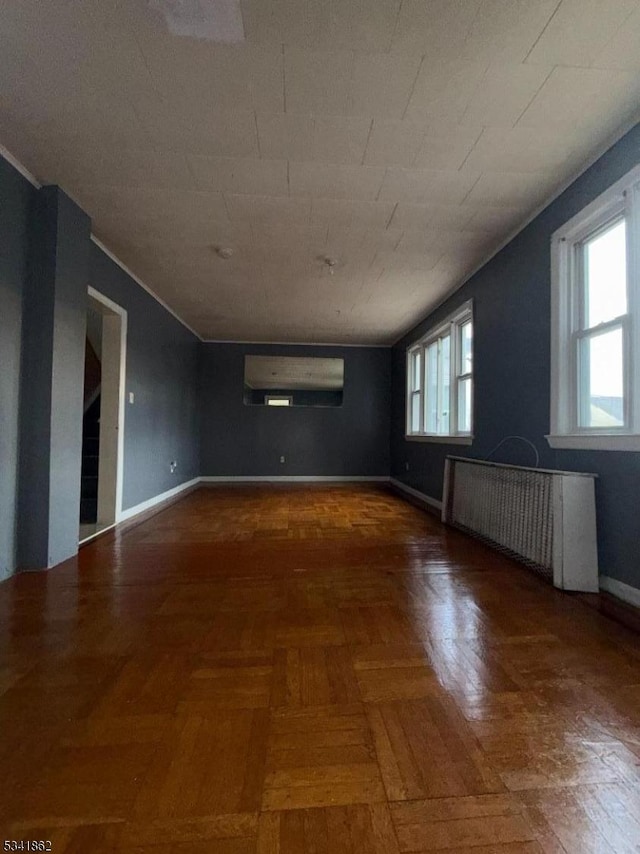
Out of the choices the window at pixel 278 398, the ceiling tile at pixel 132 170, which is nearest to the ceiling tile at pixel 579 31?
the ceiling tile at pixel 132 170

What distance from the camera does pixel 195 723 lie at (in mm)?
1152

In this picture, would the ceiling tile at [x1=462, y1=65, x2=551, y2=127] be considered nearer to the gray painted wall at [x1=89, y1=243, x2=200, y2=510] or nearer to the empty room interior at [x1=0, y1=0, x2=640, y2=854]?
the empty room interior at [x1=0, y1=0, x2=640, y2=854]

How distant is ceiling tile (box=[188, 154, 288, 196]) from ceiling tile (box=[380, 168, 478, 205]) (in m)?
0.66

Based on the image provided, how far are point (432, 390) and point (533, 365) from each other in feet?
8.59

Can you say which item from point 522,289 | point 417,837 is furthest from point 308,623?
point 522,289

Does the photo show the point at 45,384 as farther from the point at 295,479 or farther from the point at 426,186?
the point at 295,479

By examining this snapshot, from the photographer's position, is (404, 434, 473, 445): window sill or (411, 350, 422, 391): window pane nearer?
(404, 434, 473, 445): window sill

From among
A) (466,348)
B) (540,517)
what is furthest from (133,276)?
(540,517)

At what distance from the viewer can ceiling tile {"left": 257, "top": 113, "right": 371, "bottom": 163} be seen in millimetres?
1924

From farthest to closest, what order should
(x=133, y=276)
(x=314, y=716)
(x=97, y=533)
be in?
(x=133, y=276) → (x=97, y=533) → (x=314, y=716)

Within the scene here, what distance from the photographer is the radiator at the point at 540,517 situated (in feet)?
7.16

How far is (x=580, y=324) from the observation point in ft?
8.01

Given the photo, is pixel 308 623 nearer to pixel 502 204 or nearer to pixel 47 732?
pixel 47 732

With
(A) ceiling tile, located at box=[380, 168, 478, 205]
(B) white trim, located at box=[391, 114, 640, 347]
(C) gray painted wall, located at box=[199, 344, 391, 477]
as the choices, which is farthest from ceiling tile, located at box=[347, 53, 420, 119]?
(C) gray painted wall, located at box=[199, 344, 391, 477]
